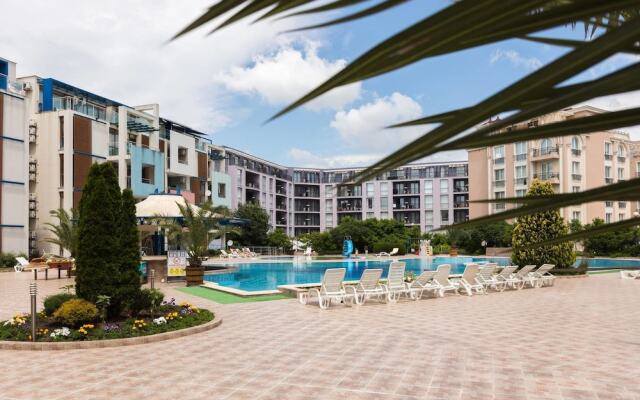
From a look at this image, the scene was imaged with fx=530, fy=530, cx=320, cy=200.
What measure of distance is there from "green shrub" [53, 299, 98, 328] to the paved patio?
85 cm

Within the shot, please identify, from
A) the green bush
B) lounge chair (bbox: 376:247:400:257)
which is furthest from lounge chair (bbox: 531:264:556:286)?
the green bush

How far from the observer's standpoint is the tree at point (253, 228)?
50.5 m

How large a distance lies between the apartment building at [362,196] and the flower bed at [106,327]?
5716cm

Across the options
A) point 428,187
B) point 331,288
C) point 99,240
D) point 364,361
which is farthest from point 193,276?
point 428,187

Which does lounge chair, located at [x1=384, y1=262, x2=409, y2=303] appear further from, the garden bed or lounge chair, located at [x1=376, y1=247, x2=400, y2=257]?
lounge chair, located at [x1=376, y1=247, x2=400, y2=257]

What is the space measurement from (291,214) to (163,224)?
56.6m

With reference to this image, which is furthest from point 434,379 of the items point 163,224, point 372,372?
point 163,224

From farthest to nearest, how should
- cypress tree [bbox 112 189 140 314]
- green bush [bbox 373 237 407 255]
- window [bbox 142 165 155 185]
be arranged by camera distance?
green bush [bbox 373 237 407 255] < window [bbox 142 165 155 185] < cypress tree [bbox 112 189 140 314]

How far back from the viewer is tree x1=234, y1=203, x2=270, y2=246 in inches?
1986

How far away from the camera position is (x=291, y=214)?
76750 millimetres

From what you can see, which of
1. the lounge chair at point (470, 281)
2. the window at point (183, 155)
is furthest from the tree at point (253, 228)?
the lounge chair at point (470, 281)

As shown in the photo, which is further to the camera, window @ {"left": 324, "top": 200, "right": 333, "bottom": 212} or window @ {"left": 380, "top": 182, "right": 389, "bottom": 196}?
window @ {"left": 324, "top": 200, "right": 333, "bottom": 212}

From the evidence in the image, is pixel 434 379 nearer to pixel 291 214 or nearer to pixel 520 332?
pixel 520 332

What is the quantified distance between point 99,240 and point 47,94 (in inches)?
1249
